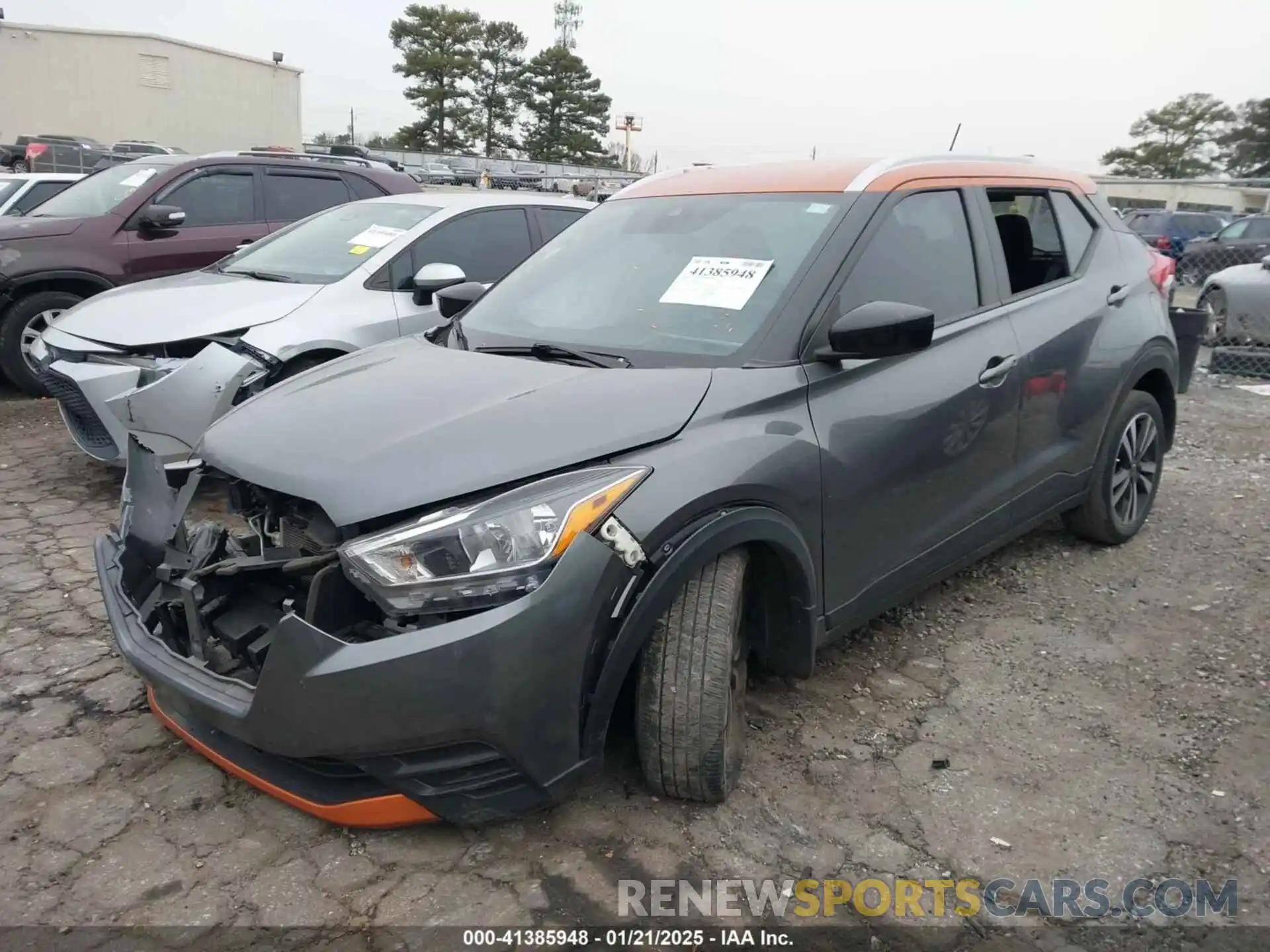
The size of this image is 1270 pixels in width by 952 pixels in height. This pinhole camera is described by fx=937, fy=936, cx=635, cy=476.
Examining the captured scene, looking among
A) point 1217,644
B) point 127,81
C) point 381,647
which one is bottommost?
point 1217,644

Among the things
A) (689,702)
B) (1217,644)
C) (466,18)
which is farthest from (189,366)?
(466,18)

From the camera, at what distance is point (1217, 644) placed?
358 centimetres

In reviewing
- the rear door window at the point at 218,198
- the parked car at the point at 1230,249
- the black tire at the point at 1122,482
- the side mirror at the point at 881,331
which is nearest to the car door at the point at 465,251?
the rear door window at the point at 218,198

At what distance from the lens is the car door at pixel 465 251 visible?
17.1ft

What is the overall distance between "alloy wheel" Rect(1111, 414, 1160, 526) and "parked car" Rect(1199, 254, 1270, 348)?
5810mm

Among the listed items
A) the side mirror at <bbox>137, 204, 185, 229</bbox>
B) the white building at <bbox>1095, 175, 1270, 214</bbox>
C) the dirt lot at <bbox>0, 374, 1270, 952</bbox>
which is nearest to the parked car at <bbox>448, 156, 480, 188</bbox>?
the white building at <bbox>1095, 175, 1270, 214</bbox>

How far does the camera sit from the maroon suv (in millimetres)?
6547

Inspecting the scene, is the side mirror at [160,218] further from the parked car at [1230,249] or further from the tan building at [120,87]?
the tan building at [120,87]

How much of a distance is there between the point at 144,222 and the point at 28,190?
373 centimetres

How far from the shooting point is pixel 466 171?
32.1 m

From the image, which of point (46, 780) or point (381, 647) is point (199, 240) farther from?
point (381, 647)

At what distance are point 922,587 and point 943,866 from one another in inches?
41.9

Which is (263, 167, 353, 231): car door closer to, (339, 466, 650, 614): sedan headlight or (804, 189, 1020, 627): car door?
(804, 189, 1020, 627): car door

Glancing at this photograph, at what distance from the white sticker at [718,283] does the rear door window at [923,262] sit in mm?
280
